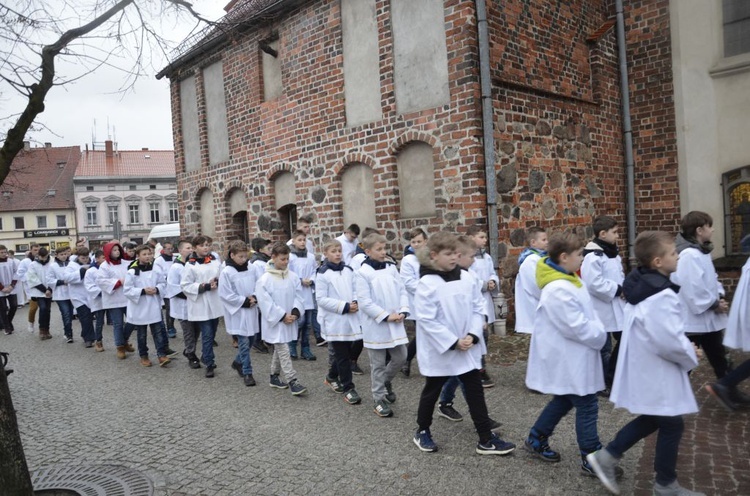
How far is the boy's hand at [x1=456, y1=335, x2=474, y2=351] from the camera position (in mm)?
4641

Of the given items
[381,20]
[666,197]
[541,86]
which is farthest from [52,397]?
[666,197]

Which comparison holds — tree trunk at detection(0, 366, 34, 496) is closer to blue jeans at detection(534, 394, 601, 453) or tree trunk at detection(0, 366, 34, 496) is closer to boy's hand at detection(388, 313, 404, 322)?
boy's hand at detection(388, 313, 404, 322)

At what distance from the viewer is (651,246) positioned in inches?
152

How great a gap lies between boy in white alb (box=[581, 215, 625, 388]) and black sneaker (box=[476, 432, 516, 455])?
6.06 ft

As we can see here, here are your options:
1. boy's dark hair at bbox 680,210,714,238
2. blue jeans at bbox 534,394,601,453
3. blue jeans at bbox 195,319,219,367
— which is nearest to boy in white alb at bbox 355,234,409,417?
blue jeans at bbox 534,394,601,453

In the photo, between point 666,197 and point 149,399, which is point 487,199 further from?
point 149,399

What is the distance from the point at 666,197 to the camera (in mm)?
11641

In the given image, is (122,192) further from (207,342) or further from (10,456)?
(10,456)

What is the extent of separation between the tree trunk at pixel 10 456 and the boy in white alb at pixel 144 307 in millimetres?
4987

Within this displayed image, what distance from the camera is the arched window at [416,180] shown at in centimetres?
1009

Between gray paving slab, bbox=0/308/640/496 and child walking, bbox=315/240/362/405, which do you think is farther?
child walking, bbox=315/240/362/405

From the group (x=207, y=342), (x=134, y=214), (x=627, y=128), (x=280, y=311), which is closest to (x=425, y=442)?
(x=280, y=311)

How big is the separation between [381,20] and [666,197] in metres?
6.56

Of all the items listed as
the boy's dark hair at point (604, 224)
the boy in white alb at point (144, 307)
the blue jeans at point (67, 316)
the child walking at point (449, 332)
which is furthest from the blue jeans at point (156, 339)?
the boy's dark hair at point (604, 224)
